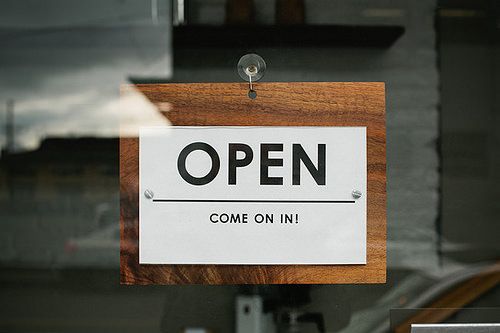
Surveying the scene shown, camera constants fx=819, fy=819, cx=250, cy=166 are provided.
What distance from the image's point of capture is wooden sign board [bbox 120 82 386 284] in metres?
1.68

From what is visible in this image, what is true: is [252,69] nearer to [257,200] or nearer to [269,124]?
[269,124]

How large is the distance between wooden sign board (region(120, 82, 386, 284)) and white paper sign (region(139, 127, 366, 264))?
0.02 m

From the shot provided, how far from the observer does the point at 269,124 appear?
1682 mm

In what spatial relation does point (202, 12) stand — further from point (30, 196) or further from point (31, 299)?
point (31, 299)

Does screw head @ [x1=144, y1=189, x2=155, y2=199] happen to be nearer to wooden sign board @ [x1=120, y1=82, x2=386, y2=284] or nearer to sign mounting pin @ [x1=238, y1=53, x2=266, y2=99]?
wooden sign board @ [x1=120, y1=82, x2=386, y2=284]

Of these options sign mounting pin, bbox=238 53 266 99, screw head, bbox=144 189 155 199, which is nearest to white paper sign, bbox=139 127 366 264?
screw head, bbox=144 189 155 199

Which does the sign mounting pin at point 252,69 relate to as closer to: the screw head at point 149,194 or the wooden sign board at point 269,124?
the wooden sign board at point 269,124

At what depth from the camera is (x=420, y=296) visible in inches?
66.2

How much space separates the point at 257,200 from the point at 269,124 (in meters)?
0.16

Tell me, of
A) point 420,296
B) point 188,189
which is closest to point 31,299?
point 188,189

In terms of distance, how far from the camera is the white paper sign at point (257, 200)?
166cm

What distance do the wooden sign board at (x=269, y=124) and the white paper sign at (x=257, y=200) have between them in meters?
0.02

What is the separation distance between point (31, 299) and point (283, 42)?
2.44 feet

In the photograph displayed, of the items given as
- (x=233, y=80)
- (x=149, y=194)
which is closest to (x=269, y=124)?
(x=233, y=80)
